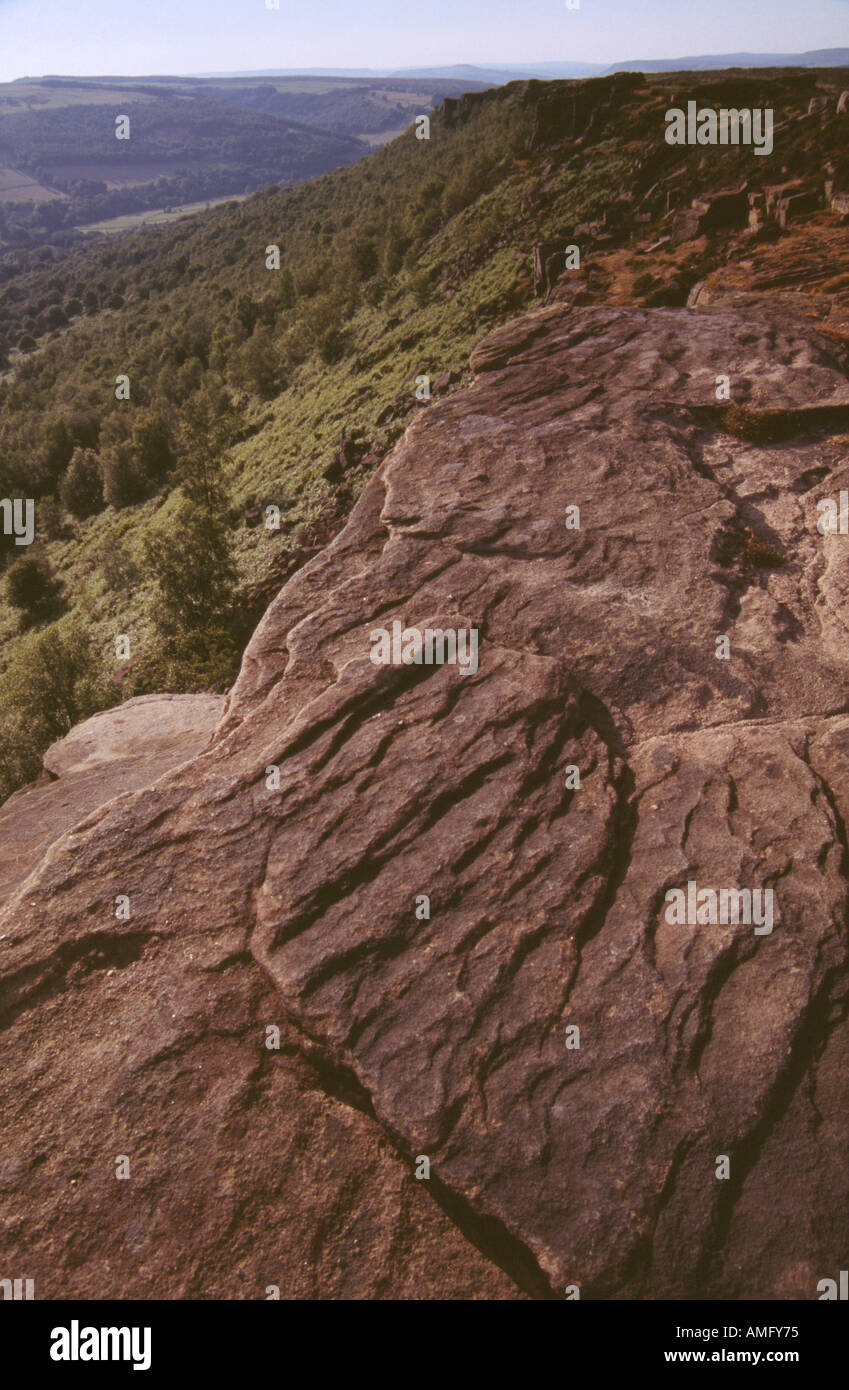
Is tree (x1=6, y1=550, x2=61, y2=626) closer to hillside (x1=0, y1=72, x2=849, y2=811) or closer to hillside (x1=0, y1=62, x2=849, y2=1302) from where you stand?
hillside (x1=0, y1=72, x2=849, y2=811)

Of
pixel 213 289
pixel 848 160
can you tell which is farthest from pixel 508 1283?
pixel 213 289

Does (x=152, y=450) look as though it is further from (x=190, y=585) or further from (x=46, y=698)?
(x=46, y=698)

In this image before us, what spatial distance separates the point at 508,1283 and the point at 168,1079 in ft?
17.4

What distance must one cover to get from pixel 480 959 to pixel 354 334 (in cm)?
8201

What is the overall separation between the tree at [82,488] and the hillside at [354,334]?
0.27 m

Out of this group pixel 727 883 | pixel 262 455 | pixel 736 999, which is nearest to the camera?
pixel 736 999

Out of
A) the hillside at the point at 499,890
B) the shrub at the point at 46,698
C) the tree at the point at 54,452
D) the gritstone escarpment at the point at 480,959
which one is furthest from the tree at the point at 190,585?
the tree at the point at 54,452

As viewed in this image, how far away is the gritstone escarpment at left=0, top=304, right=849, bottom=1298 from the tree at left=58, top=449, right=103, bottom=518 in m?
87.9

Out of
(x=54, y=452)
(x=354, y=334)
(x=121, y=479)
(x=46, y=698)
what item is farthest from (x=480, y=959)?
(x=54, y=452)

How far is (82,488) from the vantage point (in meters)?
93.2

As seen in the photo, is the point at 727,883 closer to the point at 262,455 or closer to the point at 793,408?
the point at 793,408

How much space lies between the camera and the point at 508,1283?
954 centimetres

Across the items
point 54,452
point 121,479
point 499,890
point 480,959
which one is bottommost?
point 480,959

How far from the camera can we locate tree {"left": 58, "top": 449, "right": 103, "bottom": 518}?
9306 cm
